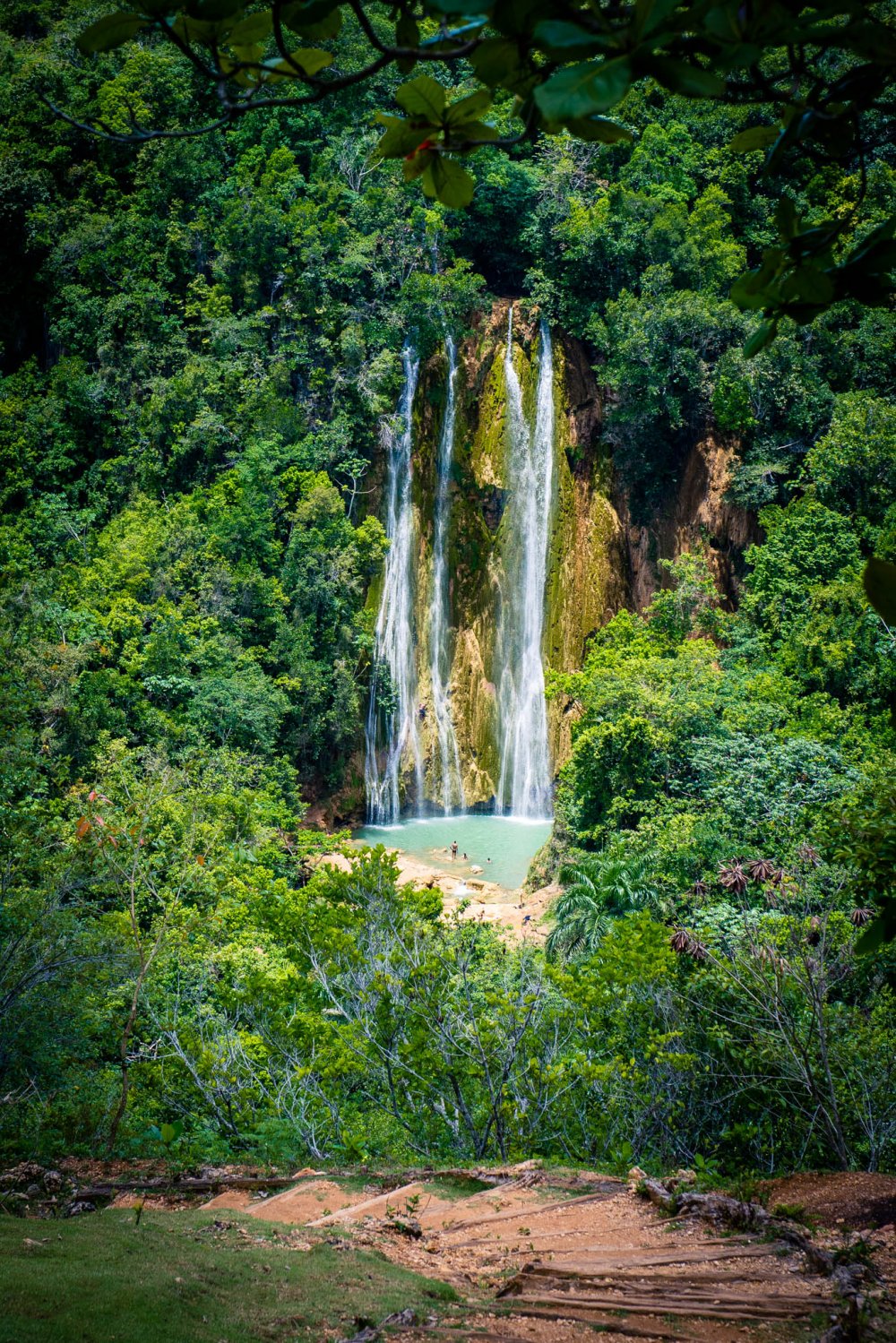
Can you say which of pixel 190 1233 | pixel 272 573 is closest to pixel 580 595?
pixel 272 573

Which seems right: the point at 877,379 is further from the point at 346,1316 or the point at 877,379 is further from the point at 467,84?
the point at 346,1316

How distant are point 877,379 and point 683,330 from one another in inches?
156

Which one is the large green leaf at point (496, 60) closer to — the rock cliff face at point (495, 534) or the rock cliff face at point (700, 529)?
the rock cliff face at point (700, 529)

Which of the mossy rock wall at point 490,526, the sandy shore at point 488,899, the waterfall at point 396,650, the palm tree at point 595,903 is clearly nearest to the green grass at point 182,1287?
the palm tree at point 595,903

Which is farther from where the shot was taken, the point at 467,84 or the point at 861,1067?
the point at 467,84

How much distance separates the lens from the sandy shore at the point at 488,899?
51.1 ft

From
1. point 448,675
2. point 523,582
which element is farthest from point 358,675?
point 523,582

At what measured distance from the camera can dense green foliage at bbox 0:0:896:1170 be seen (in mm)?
7816

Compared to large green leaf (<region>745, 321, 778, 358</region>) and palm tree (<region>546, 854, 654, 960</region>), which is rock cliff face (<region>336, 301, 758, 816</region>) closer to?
palm tree (<region>546, 854, 654, 960</region>)

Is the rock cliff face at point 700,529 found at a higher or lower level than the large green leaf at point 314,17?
higher

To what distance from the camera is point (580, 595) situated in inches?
896

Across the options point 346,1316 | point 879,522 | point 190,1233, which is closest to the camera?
point 346,1316

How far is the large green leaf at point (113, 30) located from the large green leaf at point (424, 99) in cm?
31

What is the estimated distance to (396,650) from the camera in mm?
22406
